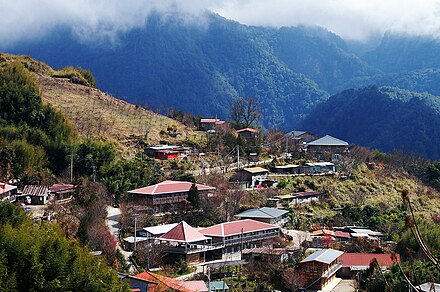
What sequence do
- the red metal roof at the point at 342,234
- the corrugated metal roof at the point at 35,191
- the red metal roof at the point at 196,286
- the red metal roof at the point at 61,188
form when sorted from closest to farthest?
1. the red metal roof at the point at 196,286
2. the corrugated metal roof at the point at 35,191
3. the red metal roof at the point at 61,188
4. the red metal roof at the point at 342,234

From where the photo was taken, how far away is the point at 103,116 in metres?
43.2

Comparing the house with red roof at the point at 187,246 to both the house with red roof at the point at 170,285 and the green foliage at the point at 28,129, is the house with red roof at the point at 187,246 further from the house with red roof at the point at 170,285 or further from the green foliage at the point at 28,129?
the green foliage at the point at 28,129

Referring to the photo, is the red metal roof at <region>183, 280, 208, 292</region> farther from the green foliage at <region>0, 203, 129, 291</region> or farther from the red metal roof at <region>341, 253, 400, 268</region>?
the red metal roof at <region>341, 253, 400, 268</region>

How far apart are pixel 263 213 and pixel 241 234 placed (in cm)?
401

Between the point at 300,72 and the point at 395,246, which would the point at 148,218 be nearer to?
the point at 395,246

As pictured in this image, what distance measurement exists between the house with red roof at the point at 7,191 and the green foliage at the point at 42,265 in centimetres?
1350

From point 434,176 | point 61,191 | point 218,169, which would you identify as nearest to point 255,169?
point 218,169

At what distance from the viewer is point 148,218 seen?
2741 centimetres

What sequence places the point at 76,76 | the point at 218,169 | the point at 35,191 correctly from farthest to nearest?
the point at 76,76
the point at 218,169
the point at 35,191

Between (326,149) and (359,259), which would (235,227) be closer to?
(359,259)

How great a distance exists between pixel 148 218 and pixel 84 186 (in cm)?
334

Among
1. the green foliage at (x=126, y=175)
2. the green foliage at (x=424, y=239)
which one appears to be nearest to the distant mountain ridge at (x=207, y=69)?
the green foliage at (x=126, y=175)

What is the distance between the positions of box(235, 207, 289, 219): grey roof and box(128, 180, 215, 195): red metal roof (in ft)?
8.01

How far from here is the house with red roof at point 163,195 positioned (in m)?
28.8
